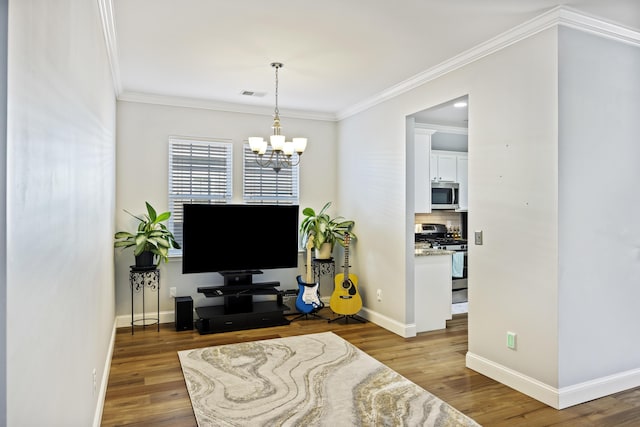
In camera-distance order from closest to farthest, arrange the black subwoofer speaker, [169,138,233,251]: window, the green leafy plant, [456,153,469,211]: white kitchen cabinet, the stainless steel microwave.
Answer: the black subwoofer speaker → [169,138,233,251]: window → the green leafy plant → the stainless steel microwave → [456,153,469,211]: white kitchen cabinet

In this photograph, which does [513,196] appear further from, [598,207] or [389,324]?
[389,324]

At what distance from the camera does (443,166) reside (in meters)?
6.89

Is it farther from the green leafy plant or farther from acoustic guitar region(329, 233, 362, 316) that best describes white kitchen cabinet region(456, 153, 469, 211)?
acoustic guitar region(329, 233, 362, 316)

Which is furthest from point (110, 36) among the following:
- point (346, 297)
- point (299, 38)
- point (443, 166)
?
point (443, 166)

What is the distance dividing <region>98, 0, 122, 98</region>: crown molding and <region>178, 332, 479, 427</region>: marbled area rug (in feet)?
8.81

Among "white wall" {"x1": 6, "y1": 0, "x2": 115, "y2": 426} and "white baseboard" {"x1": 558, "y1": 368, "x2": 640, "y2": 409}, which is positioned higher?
"white wall" {"x1": 6, "y1": 0, "x2": 115, "y2": 426}

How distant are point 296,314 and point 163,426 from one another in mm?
2964

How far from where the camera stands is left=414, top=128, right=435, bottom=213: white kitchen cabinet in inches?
241

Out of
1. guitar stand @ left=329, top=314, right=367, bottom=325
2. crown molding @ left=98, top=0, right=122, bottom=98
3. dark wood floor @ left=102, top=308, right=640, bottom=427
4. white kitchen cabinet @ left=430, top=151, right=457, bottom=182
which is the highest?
crown molding @ left=98, top=0, right=122, bottom=98

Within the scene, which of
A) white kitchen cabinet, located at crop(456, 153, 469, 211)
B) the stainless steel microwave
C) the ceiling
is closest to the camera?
the ceiling

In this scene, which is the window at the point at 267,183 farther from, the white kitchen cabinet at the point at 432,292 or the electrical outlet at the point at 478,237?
the electrical outlet at the point at 478,237

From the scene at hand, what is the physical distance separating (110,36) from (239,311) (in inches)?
123

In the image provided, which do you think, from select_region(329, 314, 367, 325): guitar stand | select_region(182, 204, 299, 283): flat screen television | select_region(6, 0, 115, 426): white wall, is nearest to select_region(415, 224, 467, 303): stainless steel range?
select_region(329, 314, 367, 325): guitar stand

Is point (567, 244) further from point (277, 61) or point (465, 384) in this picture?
point (277, 61)
